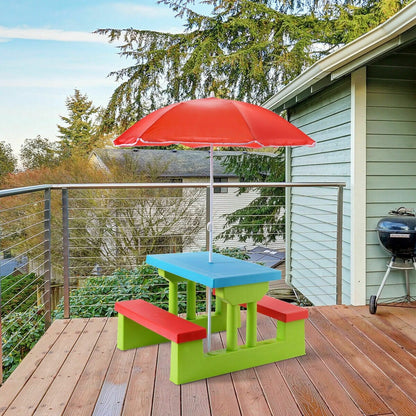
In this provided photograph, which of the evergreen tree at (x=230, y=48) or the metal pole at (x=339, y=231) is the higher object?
the evergreen tree at (x=230, y=48)

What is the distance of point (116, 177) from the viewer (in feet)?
39.0

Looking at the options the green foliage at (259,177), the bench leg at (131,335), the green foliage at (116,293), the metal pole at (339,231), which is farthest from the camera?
the green foliage at (259,177)

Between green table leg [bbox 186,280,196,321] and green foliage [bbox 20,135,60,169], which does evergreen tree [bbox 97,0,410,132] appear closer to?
green table leg [bbox 186,280,196,321]

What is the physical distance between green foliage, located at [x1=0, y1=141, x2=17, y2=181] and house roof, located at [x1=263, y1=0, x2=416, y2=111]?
20274mm

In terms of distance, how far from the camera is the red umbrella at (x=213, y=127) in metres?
2.54

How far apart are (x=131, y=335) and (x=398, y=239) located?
226 cm

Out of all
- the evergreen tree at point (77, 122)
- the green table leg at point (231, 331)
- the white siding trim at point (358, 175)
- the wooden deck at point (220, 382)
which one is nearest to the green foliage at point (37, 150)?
the evergreen tree at point (77, 122)

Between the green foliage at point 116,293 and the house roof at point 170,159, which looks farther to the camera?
the house roof at point 170,159

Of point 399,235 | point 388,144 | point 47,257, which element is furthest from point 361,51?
point 47,257

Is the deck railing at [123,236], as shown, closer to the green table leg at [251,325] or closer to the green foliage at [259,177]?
the green foliage at [259,177]

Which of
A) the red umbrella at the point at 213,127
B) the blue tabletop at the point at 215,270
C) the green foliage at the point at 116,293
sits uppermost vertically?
the red umbrella at the point at 213,127

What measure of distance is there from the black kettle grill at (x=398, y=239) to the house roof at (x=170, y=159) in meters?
8.51

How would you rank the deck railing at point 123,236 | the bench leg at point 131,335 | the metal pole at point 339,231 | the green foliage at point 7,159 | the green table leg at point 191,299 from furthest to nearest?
→ the green foliage at point 7,159 < the metal pole at point 339,231 < the deck railing at point 123,236 < the green table leg at point 191,299 < the bench leg at point 131,335

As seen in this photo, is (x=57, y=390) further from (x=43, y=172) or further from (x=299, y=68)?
(x=43, y=172)
